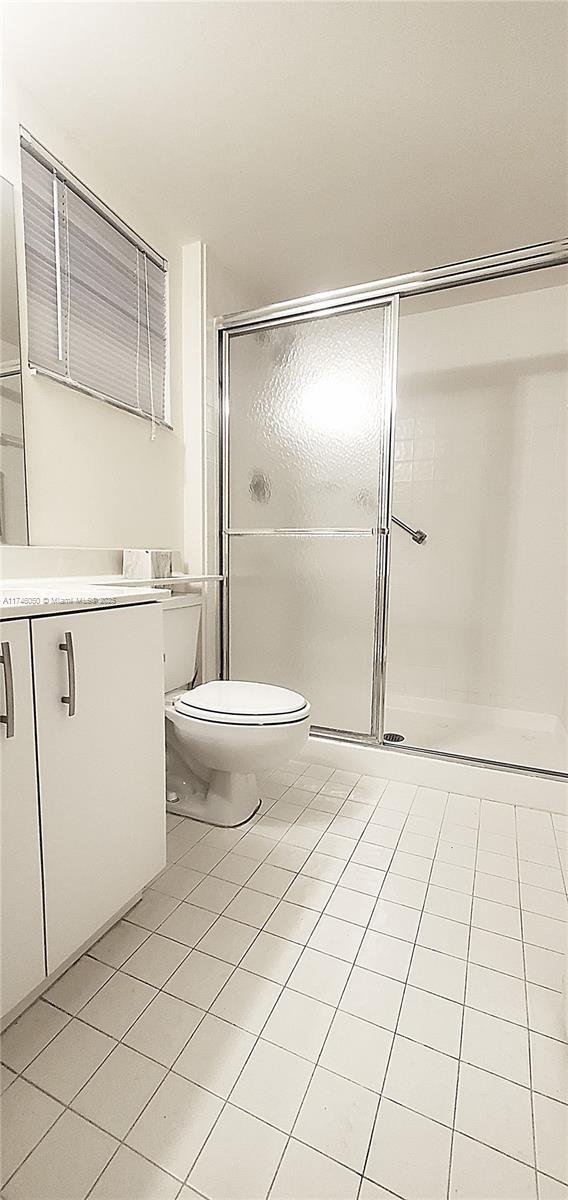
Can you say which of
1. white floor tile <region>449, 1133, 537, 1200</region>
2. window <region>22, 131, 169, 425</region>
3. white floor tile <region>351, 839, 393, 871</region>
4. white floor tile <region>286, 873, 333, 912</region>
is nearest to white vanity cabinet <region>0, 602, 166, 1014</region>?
white floor tile <region>286, 873, 333, 912</region>

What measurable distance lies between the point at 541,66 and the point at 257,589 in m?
1.79

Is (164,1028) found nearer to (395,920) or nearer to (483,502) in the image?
(395,920)

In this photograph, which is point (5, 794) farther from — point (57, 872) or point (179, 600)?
point (179, 600)

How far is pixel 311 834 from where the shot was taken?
162cm

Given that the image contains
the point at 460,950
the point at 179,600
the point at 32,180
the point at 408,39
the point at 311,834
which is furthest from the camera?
the point at 179,600

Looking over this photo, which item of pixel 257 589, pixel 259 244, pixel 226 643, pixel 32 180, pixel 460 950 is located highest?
pixel 259 244

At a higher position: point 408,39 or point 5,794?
point 408,39

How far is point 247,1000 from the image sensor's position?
1.02 m

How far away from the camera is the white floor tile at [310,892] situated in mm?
1300

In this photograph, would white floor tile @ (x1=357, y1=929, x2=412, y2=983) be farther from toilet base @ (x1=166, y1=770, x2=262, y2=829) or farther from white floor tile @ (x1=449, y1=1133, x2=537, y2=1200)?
toilet base @ (x1=166, y1=770, x2=262, y2=829)

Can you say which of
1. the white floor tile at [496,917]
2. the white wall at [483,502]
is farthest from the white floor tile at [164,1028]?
the white wall at [483,502]

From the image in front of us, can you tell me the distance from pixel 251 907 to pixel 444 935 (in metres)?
0.44

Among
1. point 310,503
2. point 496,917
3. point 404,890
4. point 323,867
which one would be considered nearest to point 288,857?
point 323,867

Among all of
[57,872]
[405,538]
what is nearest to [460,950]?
[57,872]
